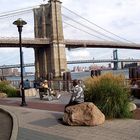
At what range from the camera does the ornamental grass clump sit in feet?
33.9

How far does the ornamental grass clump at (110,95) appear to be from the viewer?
1032 cm

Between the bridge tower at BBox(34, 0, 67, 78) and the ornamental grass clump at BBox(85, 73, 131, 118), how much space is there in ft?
213

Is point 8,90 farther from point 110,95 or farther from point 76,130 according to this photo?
point 76,130

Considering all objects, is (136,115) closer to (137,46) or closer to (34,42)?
(34,42)

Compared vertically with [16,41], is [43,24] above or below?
above

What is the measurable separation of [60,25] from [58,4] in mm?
5581

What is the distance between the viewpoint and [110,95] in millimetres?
10461

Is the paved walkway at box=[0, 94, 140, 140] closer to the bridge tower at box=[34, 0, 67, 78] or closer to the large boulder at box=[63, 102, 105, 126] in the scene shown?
the large boulder at box=[63, 102, 105, 126]

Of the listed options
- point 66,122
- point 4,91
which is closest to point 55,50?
point 4,91

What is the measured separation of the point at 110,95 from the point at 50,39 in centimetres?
7239

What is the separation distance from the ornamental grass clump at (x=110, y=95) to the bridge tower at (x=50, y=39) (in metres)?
65.0

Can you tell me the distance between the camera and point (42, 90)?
19156 millimetres

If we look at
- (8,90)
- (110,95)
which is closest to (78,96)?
(110,95)

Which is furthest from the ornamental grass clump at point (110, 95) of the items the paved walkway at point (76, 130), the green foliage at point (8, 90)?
the green foliage at point (8, 90)
